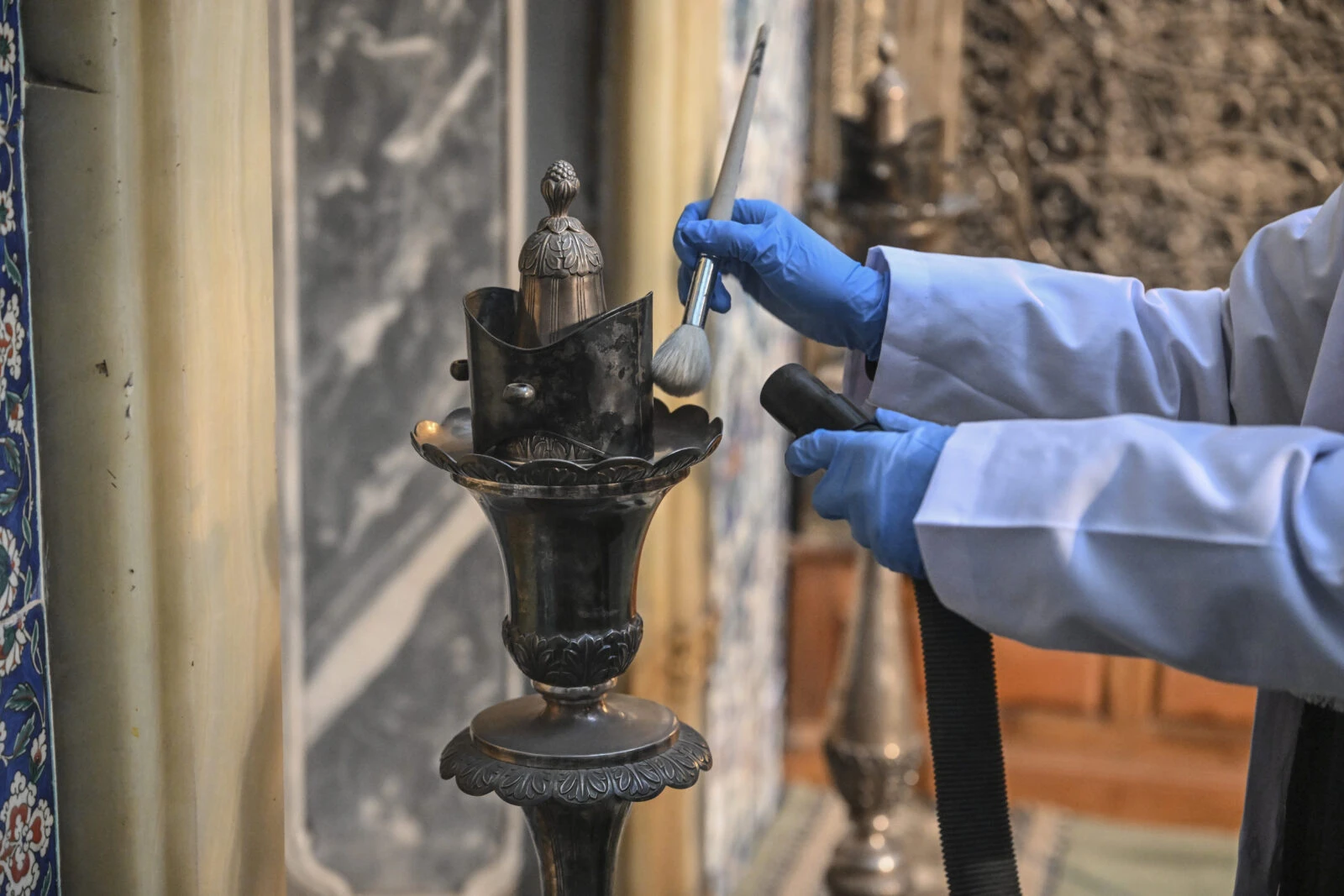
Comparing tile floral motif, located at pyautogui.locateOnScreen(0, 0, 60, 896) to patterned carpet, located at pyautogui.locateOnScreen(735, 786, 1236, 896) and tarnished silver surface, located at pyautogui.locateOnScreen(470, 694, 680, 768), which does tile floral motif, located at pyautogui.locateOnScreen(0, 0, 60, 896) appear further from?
patterned carpet, located at pyautogui.locateOnScreen(735, 786, 1236, 896)

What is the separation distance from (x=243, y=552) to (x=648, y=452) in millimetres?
352

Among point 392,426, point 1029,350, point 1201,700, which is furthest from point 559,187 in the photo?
point 1201,700

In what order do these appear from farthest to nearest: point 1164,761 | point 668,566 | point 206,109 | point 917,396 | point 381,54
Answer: point 1164,761 < point 668,566 < point 381,54 < point 917,396 < point 206,109

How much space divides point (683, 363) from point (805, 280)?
1.26ft

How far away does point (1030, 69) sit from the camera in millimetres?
3113

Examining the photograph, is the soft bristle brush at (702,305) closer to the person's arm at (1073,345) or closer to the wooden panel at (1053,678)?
the person's arm at (1073,345)

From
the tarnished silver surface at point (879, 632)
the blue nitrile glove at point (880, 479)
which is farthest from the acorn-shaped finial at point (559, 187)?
the tarnished silver surface at point (879, 632)

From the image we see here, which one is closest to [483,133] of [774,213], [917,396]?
[774,213]

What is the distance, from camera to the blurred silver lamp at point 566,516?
0.82 meters

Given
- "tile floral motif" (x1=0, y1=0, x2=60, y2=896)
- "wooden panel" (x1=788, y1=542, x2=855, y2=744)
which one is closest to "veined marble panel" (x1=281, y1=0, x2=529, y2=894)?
"tile floral motif" (x1=0, y1=0, x2=60, y2=896)

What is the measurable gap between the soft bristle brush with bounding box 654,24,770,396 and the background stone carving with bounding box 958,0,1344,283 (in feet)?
7.20

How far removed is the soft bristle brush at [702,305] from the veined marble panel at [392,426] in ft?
2.01

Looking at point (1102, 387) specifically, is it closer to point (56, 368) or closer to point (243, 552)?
point (243, 552)

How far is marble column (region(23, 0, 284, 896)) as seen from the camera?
2.92ft
